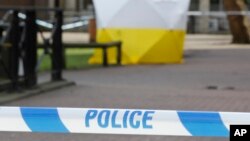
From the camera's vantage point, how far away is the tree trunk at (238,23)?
1300 inches

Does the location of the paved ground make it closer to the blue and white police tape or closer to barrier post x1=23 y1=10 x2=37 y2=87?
barrier post x1=23 y1=10 x2=37 y2=87

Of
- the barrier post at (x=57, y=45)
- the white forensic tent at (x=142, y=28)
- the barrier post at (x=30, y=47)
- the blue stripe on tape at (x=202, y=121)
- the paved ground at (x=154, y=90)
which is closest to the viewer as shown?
the blue stripe on tape at (x=202, y=121)

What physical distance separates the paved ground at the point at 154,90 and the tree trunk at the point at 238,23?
10.6 m

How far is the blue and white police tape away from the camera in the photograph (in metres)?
5.24

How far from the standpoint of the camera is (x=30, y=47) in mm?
13508

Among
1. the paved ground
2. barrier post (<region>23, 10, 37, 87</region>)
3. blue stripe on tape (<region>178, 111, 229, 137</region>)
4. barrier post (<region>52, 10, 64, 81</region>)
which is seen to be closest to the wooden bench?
the paved ground

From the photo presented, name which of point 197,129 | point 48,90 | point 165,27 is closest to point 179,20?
point 165,27

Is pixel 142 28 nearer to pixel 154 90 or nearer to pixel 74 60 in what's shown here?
pixel 74 60

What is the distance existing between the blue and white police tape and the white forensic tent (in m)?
16.6

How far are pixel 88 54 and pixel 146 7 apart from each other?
5.21 metres

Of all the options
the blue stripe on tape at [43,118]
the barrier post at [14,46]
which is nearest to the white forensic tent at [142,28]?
the barrier post at [14,46]

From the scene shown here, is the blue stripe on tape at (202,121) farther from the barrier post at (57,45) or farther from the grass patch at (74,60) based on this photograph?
the grass patch at (74,60)

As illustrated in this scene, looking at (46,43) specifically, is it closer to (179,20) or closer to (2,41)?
(2,41)

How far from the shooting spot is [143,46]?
22188mm
